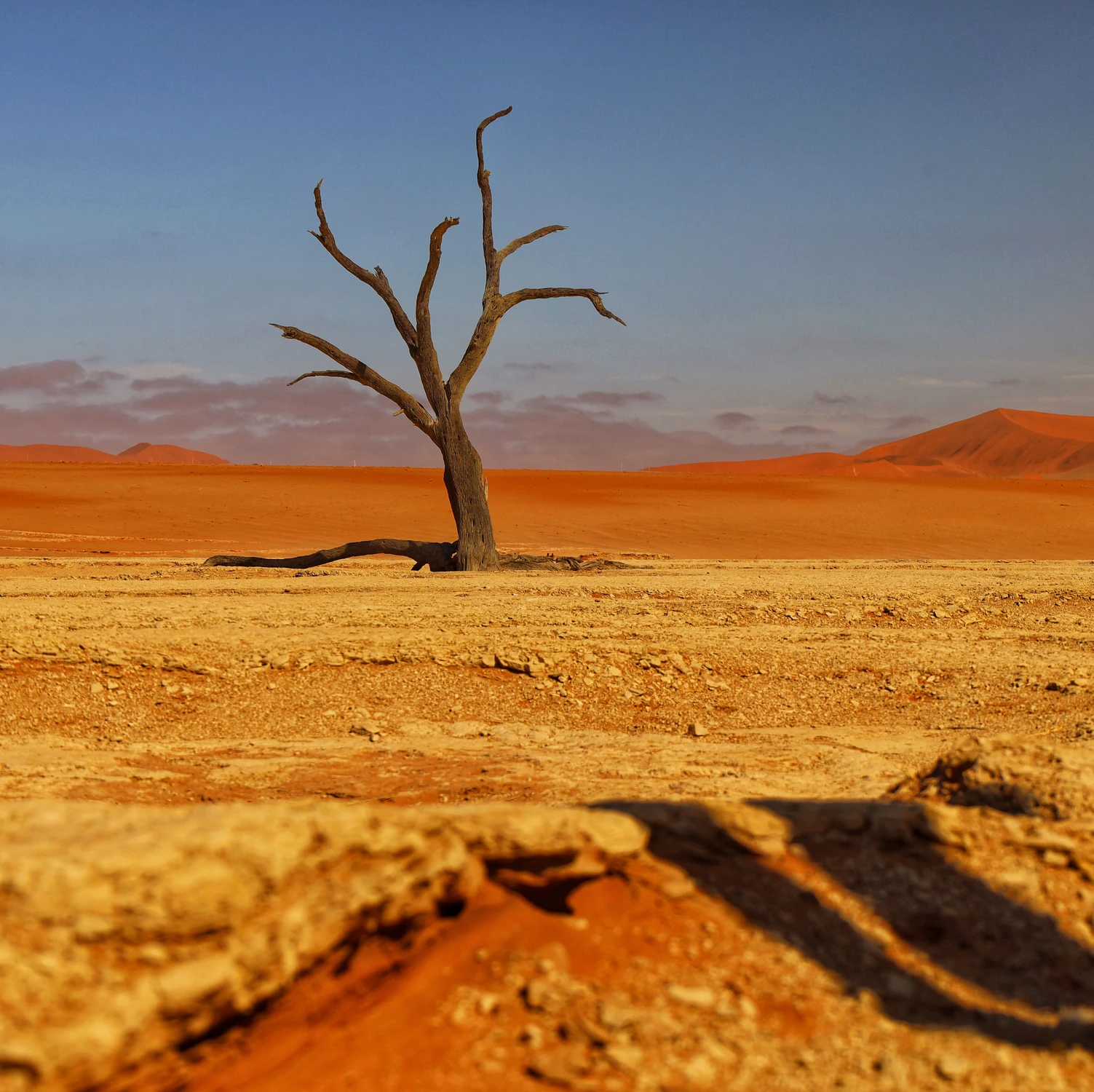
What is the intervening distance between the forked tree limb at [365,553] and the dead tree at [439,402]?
A: 0.01 metres

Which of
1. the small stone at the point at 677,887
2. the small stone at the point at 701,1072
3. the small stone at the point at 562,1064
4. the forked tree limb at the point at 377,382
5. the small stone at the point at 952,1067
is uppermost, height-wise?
the forked tree limb at the point at 377,382

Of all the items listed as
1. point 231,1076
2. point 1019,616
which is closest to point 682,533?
point 1019,616

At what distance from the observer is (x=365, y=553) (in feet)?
46.4

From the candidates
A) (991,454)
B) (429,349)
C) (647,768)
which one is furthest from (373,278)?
(991,454)

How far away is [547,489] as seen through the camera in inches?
1363

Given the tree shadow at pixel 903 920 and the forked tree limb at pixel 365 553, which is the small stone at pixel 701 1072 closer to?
the tree shadow at pixel 903 920

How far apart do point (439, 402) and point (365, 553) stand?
2416mm

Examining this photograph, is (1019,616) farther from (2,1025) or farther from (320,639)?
(2,1025)

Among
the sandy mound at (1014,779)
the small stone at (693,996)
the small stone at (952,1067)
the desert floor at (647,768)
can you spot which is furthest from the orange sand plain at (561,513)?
the small stone at (952,1067)

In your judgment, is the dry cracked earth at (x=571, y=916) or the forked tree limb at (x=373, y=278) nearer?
the dry cracked earth at (x=571, y=916)

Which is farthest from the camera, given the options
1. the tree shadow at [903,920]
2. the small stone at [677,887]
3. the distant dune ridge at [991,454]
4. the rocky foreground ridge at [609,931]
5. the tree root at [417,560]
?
the distant dune ridge at [991,454]

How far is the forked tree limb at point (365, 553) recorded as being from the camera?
46.5 ft

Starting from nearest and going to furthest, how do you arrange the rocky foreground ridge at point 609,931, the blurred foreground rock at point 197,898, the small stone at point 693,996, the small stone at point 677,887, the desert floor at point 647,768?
the blurred foreground rock at point 197,898, the rocky foreground ridge at point 609,931, the desert floor at point 647,768, the small stone at point 693,996, the small stone at point 677,887

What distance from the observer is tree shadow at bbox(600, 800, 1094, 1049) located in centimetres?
268
